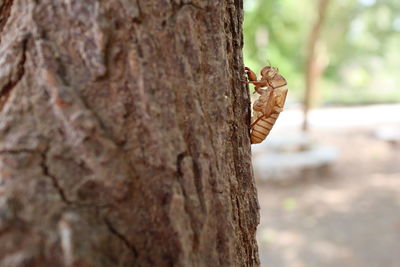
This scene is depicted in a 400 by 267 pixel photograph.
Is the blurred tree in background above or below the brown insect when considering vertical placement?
above

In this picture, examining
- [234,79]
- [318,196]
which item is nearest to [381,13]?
[318,196]

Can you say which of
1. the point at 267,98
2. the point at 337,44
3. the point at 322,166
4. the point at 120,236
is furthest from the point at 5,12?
the point at 337,44

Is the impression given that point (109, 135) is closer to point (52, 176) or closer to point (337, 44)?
point (52, 176)

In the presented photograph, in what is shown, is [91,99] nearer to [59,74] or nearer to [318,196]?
[59,74]

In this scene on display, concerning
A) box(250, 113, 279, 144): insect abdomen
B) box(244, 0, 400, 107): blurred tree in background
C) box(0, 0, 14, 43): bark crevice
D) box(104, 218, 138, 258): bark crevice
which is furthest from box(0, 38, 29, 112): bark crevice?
box(244, 0, 400, 107): blurred tree in background

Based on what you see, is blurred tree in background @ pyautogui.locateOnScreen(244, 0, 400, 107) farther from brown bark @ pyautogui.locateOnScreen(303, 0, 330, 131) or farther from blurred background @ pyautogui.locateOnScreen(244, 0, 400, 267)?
brown bark @ pyautogui.locateOnScreen(303, 0, 330, 131)

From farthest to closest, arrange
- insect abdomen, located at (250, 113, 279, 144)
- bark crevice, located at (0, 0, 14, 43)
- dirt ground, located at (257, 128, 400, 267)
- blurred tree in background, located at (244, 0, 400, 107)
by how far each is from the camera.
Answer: blurred tree in background, located at (244, 0, 400, 107), dirt ground, located at (257, 128, 400, 267), insect abdomen, located at (250, 113, 279, 144), bark crevice, located at (0, 0, 14, 43)
